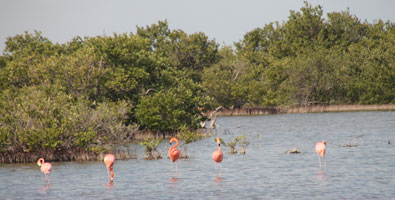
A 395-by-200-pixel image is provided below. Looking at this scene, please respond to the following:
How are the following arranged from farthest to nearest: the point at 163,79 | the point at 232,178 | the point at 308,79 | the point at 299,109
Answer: the point at 308,79 → the point at 299,109 → the point at 163,79 → the point at 232,178

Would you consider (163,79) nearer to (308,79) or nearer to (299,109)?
(299,109)

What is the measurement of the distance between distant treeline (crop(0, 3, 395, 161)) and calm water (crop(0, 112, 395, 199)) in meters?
2.40

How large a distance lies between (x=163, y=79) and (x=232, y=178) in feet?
70.4

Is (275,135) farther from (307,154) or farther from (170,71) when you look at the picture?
(307,154)

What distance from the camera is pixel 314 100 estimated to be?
8525cm

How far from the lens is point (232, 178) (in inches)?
909

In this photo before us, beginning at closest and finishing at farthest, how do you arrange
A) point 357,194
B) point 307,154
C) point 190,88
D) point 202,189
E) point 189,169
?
point 357,194, point 202,189, point 189,169, point 307,154, point 190,88

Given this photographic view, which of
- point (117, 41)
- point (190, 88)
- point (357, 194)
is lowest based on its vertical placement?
point (357, 194)

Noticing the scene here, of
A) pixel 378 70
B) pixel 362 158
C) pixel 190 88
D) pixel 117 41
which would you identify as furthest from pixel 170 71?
pixel 378 70

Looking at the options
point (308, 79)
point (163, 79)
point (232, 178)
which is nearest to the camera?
point (232, 178)

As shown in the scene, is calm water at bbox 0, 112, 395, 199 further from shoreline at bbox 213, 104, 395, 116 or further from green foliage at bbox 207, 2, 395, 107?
green foliage at bbox 207, 2, 395, 107

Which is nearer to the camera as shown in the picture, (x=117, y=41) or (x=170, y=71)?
(x=117, y=41)

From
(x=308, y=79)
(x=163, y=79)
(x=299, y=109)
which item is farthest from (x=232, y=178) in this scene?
(x=308, y=79)

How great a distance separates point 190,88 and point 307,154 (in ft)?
51.1
